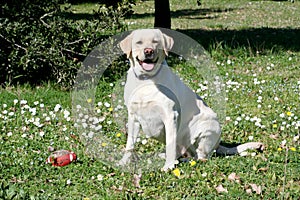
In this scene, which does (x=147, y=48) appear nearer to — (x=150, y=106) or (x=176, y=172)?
(x=150, y=106)

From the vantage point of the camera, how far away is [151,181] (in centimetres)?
539

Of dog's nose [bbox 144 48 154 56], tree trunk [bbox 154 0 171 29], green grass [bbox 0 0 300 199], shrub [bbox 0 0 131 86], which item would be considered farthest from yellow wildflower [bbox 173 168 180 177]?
tree trunk [bbox 154 0 171 29]

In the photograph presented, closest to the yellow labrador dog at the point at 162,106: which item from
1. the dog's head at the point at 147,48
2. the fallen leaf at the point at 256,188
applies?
the dog's head at the point at 147,48

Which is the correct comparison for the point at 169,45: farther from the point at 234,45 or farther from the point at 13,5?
the point at 234,45

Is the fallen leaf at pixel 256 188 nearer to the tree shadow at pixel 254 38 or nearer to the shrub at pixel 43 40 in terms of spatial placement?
the shrub at pixel 43 40

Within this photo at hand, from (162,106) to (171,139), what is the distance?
15.0 inches

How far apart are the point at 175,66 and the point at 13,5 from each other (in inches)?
131

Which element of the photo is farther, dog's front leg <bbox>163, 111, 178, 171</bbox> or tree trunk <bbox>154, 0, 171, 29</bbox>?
tree trunk <bbox>154, 0, 171, 29</bbox>

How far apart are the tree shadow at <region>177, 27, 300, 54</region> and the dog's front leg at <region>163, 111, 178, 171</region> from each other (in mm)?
7035

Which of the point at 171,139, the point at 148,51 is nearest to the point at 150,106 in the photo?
the point at 171,139

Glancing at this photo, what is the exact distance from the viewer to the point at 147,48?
5191 mm

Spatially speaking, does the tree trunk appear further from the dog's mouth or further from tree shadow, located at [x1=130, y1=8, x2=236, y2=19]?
the dog's mouth

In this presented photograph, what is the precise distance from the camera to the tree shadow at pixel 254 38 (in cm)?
1342

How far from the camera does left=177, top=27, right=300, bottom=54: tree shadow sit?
1342cm
